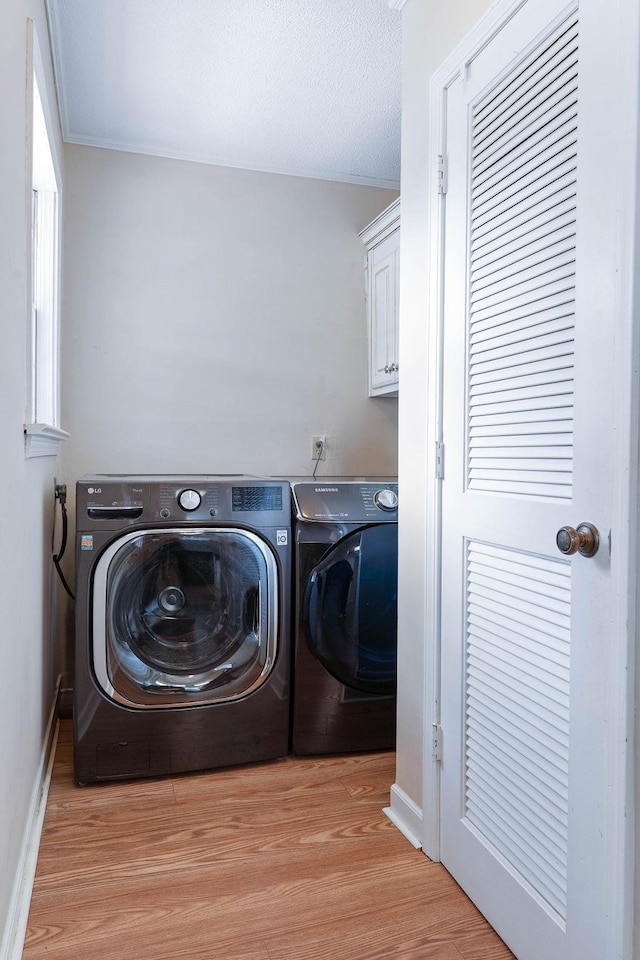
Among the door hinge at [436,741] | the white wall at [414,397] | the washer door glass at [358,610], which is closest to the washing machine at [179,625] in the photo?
the washer door glass at [358,610]

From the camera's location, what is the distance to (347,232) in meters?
3.12

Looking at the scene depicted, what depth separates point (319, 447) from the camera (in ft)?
10.1

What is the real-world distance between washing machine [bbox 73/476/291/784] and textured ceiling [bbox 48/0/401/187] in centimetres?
140

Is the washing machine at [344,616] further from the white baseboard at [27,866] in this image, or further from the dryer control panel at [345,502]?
the white baseboard at [27,866]

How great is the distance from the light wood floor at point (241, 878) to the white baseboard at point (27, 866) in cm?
3

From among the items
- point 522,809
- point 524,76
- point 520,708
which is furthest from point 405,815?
point 524,76

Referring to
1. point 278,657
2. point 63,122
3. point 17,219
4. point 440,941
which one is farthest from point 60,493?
point 440,941

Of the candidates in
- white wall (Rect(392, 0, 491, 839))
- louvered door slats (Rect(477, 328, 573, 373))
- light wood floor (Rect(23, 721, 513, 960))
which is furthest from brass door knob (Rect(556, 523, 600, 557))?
light wood floor (Rect(23, 721, 513, 960))

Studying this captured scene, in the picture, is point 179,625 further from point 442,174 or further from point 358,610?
point 442,174

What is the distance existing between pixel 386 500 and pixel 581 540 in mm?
1222

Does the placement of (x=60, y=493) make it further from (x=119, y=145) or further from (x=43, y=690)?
(x=119, y=145)

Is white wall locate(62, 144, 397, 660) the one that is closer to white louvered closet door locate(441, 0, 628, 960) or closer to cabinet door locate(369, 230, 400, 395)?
cabinet door locate(369, 230, 400, 395)

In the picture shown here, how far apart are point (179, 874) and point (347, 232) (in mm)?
2668

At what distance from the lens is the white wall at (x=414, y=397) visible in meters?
1.70
